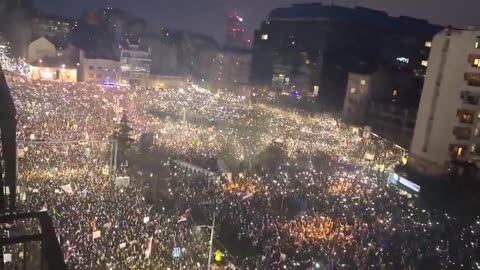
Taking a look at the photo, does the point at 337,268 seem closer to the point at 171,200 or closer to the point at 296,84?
the point at 171,200

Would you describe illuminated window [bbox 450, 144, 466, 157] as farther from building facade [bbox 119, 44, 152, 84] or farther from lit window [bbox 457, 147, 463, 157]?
building facade [bbox 119, 44, 152, 84]

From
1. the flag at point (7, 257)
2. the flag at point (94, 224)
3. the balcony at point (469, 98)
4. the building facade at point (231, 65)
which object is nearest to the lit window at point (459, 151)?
the balcony at point (469, 98)

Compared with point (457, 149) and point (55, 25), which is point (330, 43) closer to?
point (457, 149)

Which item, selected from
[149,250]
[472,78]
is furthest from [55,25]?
[149,250]

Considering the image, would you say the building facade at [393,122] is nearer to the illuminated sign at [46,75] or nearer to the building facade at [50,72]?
the building facade at [50,72]

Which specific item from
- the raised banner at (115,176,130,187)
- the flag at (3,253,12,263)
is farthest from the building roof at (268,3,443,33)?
the flag at (3,253,12,263)

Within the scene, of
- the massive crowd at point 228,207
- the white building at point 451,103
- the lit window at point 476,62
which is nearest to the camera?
the massive crowd at point 228,207
